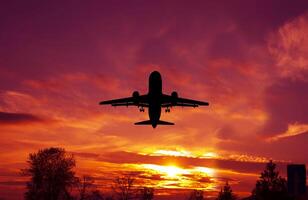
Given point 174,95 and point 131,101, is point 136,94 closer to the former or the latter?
point 131,101

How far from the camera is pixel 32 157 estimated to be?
82.9 meters

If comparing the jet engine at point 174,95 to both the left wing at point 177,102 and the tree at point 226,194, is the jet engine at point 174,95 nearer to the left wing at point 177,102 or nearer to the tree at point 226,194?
the left wing at point 177,102

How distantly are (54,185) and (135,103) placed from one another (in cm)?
2657

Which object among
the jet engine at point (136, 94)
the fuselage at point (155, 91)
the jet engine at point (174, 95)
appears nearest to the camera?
the fuselage at point (155, 91)

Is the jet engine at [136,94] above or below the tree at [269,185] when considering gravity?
above

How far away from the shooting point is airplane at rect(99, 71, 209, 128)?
65.3 metres

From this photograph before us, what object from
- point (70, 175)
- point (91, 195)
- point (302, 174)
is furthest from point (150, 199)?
point (302, 174)

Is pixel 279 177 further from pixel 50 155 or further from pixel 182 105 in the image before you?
pixel 50 155

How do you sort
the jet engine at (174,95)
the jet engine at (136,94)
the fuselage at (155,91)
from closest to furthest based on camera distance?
1. the fuselage at (155,91)
2. the jet engine at (174,95)
3. the jet engine at (136,94)

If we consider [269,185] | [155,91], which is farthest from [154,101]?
[269,185]

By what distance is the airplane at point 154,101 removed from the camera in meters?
65.3

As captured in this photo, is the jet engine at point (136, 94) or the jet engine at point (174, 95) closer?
the jet engine at point (174, 95)

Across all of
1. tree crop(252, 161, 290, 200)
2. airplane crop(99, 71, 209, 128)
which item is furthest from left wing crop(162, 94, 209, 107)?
tree crop(252, 161, 290, 200)

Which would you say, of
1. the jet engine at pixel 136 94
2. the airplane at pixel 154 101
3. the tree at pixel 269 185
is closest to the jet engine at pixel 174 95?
the airplane at pixel 154 101
